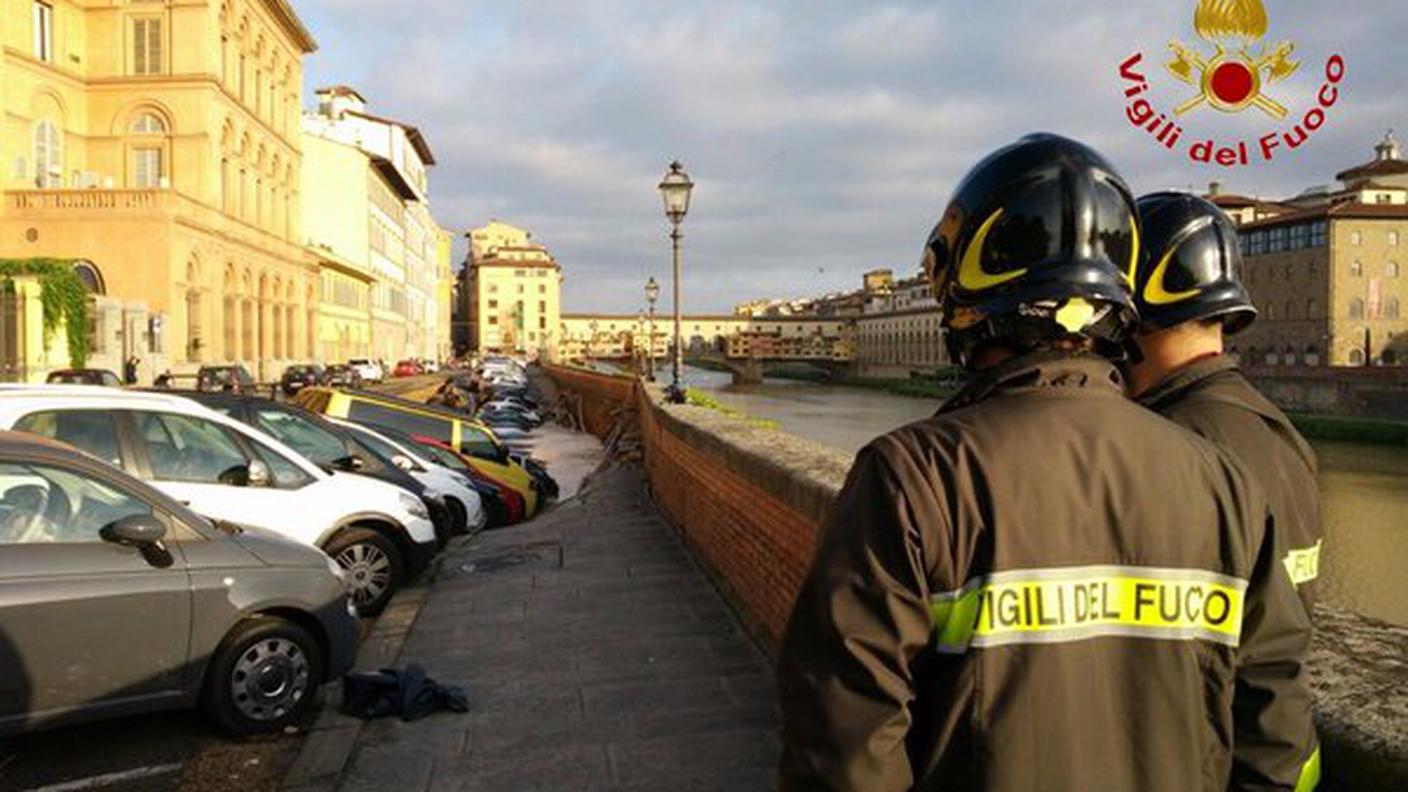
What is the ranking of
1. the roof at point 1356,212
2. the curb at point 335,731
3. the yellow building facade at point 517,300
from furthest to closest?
the yellow building facade at point 517,300 → the roof at point 1356,212 → the curb at point 335,731

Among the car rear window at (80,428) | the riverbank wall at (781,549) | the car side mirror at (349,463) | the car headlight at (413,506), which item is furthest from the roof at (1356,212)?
the car rear window at (80,428)

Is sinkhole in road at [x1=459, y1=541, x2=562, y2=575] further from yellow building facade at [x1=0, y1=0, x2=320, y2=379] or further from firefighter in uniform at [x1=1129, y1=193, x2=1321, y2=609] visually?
yellow building facade at [x1=0, y1=0, x2=320, y2=379]

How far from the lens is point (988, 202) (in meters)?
1.85

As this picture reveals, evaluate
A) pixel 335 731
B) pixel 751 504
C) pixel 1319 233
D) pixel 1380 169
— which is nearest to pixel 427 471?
pixel 751 504

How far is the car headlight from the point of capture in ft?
29.0

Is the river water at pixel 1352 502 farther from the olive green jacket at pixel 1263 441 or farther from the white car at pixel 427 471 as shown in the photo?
the white car at pixel 427 471

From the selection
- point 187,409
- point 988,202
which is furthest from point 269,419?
point 988,202

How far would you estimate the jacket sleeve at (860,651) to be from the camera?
4.93ft

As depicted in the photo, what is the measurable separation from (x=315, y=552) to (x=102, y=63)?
4931cm

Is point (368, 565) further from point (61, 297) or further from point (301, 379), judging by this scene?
point (301, 379)

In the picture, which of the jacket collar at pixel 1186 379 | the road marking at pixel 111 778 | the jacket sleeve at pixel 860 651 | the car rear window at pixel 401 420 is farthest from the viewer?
the car rear window at pixel 401 420

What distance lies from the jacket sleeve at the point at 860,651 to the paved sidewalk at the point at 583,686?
10.5ft

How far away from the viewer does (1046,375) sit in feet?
5.66

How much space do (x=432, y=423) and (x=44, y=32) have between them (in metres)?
39.5
